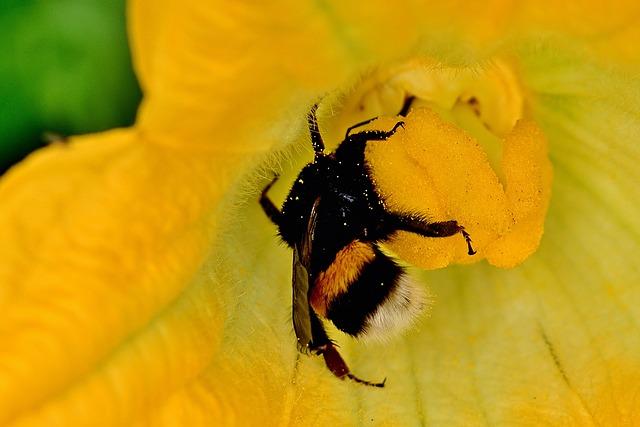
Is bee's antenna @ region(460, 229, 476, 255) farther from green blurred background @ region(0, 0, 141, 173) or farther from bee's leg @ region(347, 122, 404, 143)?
green blurred background @ region(0, 0, 141, 173)

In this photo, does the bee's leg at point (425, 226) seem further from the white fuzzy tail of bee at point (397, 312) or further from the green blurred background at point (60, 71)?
the green blurred background at point (60, 71)

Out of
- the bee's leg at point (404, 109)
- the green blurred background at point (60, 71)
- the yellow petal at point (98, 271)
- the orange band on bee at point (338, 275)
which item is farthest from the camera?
the bee's leg at point (404, 109)

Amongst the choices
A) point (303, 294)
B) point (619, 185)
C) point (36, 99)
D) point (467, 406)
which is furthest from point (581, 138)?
point (36, 99)

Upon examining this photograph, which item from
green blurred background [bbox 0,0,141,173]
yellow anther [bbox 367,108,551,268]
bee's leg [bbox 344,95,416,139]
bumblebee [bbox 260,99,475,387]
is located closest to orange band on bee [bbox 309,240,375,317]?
bumblebee [bbox 260,99,475,387]

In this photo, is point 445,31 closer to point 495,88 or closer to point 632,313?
point 495,88

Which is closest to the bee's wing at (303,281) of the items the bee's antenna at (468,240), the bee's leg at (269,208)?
the bee's leg at (269,208)

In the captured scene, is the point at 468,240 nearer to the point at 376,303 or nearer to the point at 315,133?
the point at 376,303

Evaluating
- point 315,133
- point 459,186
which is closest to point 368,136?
point 315,133
